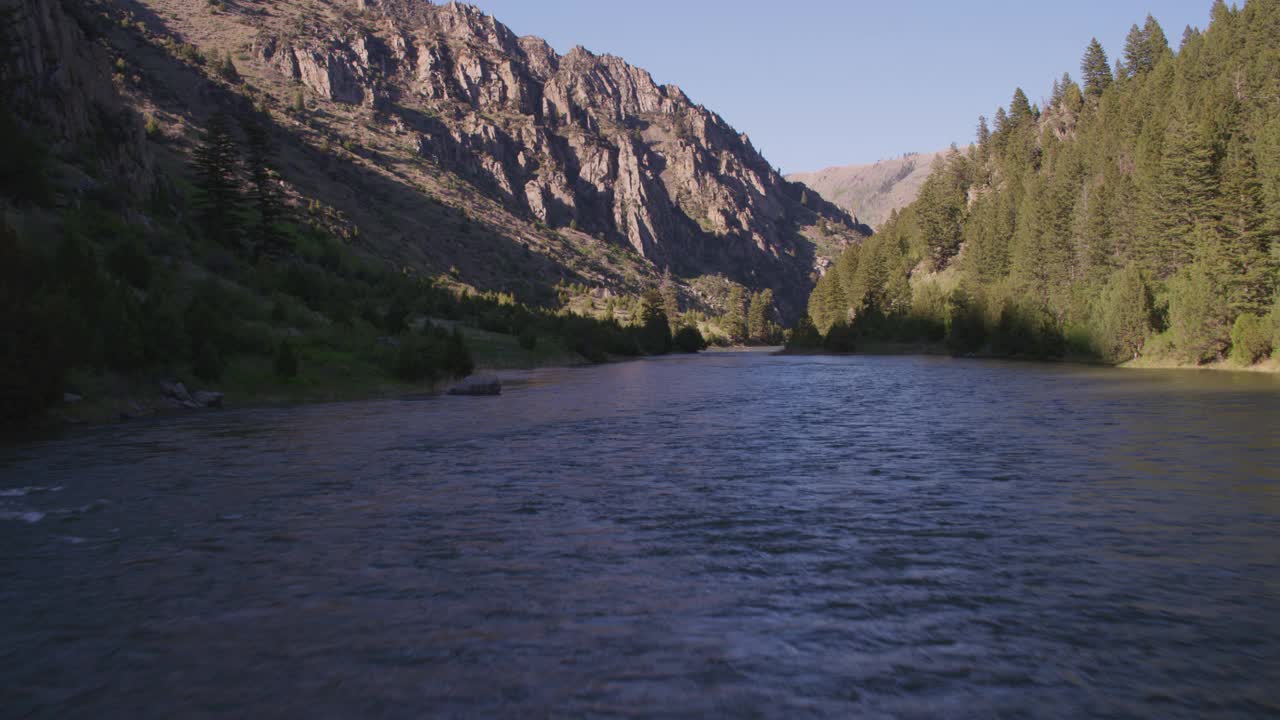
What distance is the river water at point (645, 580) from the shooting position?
838cm

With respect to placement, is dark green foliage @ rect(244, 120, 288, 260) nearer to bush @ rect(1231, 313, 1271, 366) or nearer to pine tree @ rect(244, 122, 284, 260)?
pine tree @ rect(244, 122, 284, 260)

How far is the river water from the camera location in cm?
838

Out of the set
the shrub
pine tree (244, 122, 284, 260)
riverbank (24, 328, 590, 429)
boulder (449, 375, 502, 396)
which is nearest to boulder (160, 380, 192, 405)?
riverbank (24, 328, 590, 429)

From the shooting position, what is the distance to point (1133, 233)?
10394 centimetres

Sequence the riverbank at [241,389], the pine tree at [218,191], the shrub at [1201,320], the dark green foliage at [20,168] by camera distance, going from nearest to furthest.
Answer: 1. the riverbank at [241,389]
2. the dark green foliage at [20,168]
3. the pine tree at [218,191]
4. the shrub at [1201,320]

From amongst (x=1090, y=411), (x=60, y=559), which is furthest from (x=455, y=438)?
(x=1090, y=411)

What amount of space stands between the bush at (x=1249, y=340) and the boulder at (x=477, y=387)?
239ft

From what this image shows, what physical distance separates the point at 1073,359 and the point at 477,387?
279 feet

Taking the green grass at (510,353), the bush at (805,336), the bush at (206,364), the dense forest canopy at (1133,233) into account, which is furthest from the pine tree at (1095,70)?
the bush at (206,364)

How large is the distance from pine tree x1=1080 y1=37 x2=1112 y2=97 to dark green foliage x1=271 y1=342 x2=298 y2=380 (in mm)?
214069

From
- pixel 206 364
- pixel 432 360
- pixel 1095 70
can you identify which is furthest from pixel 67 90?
pixel 1095 70

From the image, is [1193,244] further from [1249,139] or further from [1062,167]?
[1062,167]

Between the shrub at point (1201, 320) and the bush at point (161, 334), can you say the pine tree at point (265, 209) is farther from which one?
the shrub at point (1201, 320)

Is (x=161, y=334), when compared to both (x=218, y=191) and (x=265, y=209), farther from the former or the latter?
(x=265, y=209)
